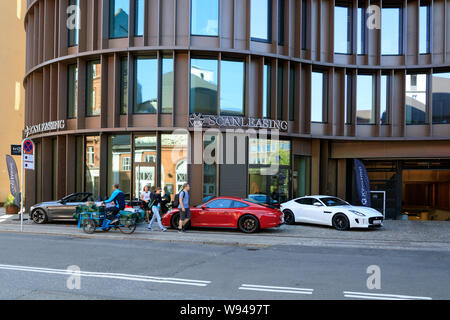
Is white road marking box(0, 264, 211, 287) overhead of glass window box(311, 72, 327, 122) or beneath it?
beneath

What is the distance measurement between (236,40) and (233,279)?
50.9ft

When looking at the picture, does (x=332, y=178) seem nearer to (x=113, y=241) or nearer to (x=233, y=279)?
(x=113, y=241)

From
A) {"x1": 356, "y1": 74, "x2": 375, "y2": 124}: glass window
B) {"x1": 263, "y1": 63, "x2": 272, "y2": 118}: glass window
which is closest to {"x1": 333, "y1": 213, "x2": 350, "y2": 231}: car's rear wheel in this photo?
{"x1": 263, "y1": 63, "x2": 272, "y2": 118}: glass window

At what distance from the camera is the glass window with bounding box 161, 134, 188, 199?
2119 centimetres

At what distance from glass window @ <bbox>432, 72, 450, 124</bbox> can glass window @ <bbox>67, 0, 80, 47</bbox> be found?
726 inches

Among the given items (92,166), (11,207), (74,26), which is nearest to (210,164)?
(92,166)

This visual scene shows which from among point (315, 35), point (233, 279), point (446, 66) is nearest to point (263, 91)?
point (315, 35)

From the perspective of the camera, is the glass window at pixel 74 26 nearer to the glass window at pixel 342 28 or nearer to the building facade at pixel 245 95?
the building facade at pixel 245 95

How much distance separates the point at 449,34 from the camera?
23.3 metres

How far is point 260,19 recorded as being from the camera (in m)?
22.3

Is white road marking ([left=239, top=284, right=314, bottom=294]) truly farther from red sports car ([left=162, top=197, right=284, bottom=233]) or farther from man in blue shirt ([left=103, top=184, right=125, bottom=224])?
man in blue shirt ([left=103, top=184, right=125, bottom=224])

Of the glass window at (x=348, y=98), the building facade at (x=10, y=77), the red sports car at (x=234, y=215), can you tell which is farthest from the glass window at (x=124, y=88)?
the building facade at (x=10, y=77)

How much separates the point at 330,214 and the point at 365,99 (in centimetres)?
916

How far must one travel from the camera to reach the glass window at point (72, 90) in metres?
23.7
